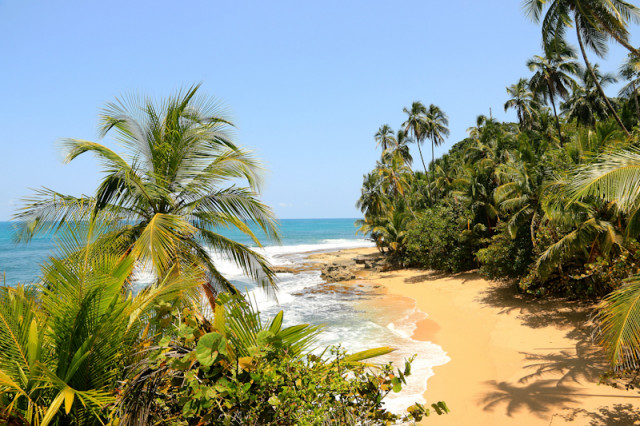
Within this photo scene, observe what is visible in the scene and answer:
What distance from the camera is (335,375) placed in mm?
2469

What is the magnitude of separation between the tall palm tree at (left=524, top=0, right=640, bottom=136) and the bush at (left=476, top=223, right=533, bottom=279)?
16.5 feet

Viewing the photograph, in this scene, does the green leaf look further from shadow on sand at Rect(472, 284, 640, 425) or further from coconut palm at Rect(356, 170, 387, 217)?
coconut palm at Rect(356, 170, 387, 217)

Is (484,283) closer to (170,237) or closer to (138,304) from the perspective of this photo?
(170,237)

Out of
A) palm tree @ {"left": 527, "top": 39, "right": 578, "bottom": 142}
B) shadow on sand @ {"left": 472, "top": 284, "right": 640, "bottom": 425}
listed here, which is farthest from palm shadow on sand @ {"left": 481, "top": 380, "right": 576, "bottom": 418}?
palm tree @ {"left": 527, "top": 39, "right": 578, "bottom": 142}

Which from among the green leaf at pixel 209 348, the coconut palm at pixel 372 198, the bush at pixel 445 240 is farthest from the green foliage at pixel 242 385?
the coconut palm at pixel 372 198

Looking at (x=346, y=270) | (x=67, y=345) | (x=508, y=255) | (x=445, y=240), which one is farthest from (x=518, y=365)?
(x=346, y=270)

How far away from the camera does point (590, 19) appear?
12297 millimetres

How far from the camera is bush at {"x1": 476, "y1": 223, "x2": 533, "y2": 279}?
1433 centimetres

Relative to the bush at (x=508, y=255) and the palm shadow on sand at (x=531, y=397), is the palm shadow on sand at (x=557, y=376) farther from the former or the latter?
the bush at (x=508, y=255)

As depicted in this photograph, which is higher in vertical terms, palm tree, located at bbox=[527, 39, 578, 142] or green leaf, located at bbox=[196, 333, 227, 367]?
palm tree, located at bbox=[527, 39, 578, 142]

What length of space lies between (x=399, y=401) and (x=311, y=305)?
1140 centimetres

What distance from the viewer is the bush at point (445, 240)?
22.2 meters

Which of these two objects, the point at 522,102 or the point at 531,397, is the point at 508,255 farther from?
the point at 522,102

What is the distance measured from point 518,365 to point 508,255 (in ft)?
21.9
